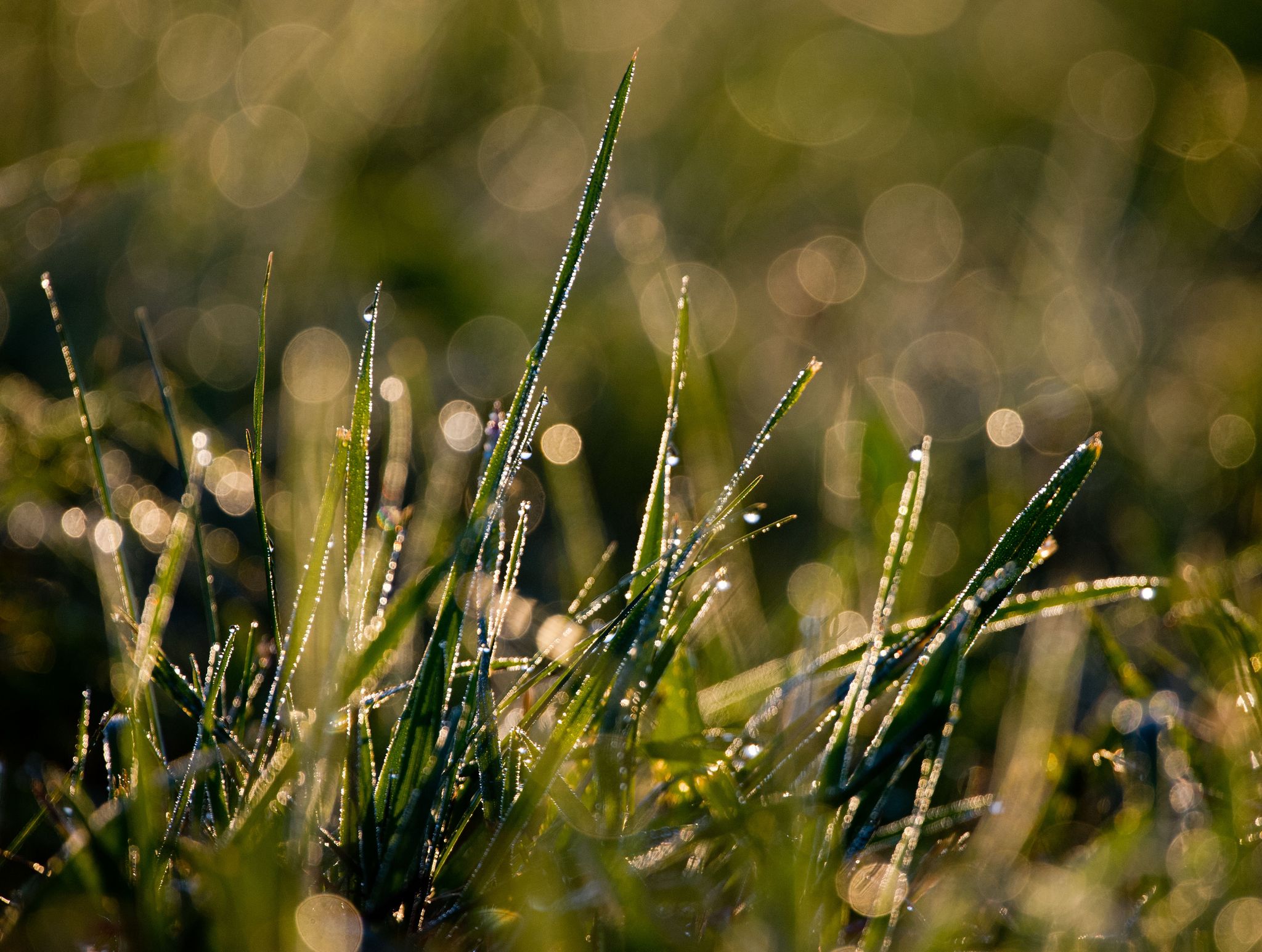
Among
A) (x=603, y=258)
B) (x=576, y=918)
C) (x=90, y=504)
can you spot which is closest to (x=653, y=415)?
(x=603, y=258)

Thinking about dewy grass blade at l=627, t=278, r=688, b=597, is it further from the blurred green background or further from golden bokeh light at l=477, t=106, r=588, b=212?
golden bokeh light at l=477, t=106, r=588, b=212

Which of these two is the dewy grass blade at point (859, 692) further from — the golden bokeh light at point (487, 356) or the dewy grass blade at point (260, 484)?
the golden bokeh light at point (487, 356)

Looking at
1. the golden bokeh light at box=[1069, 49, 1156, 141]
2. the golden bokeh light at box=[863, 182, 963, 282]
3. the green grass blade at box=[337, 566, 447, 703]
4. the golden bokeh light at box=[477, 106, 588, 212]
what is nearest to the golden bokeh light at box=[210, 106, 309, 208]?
the golden bokeh light at box=[477, 106, 588, 212]

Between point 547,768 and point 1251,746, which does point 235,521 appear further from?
point 1251,746

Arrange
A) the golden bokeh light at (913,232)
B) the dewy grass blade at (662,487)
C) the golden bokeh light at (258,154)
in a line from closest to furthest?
the dewy grass blade at (662,487), the golden bokeh light at (258,154), the golden bokeh light at (913,232)

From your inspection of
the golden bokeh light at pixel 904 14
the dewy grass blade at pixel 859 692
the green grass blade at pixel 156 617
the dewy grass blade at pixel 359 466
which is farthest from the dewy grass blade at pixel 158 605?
the golden bokeh light at pixel 904 14

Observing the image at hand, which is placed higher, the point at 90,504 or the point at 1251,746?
the point at 90,504
